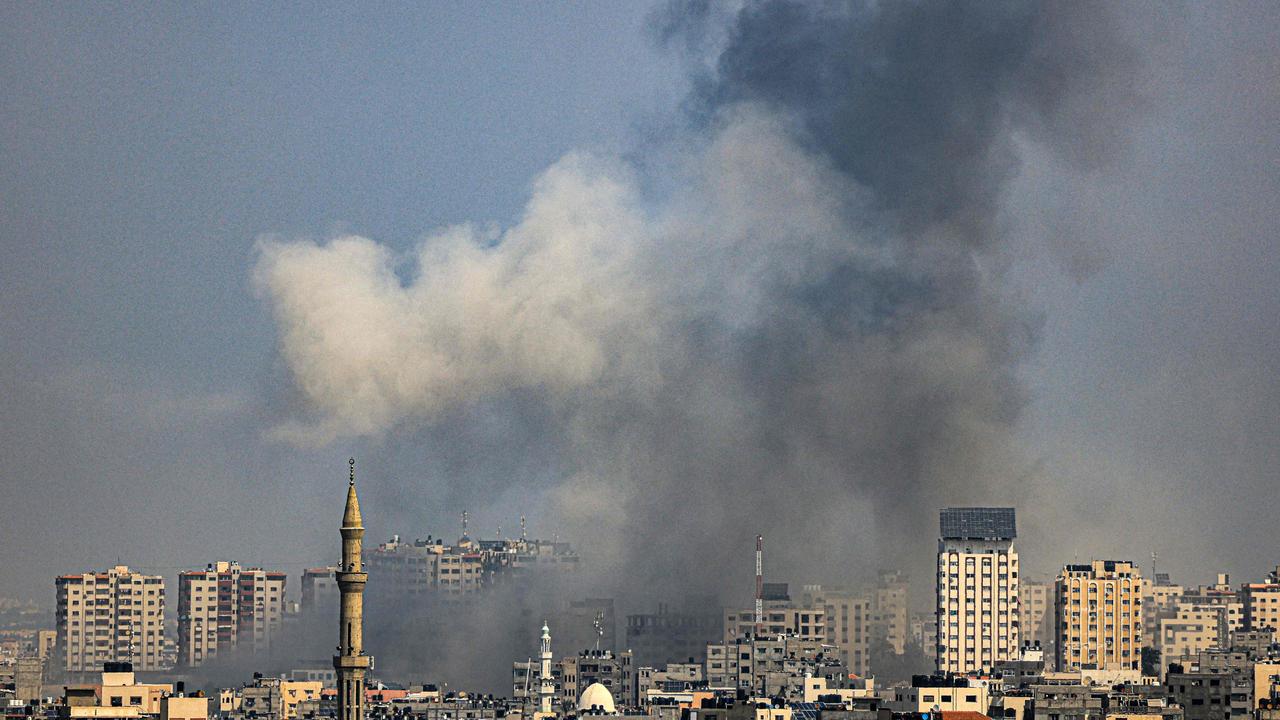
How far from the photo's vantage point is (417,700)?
5027 inches

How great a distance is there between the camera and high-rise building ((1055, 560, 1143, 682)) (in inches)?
6176

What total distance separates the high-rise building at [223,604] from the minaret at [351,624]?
7534cm

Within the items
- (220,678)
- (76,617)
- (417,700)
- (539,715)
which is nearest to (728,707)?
(539,715)

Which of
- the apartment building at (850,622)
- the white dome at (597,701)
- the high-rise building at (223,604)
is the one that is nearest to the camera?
the white dome at (597,701)

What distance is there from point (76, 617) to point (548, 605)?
142 ft

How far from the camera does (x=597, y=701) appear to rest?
408 feet

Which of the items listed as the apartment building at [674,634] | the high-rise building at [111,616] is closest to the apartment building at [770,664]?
the apartment building at [674,634]

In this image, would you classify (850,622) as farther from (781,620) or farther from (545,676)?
(545,676)

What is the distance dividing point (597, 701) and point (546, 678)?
10.9 metres

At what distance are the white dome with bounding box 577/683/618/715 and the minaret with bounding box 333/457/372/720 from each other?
35389 millimetres

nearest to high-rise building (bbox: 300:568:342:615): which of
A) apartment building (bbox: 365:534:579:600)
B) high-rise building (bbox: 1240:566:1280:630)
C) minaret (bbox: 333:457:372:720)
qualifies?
apartment building (bbox: 365:534:579:600)

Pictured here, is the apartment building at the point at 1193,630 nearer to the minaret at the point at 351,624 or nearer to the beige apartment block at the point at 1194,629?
the beige apartment block at the point at 1194,629

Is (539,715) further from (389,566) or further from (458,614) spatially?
(389,566)

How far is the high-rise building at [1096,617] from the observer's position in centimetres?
15688
